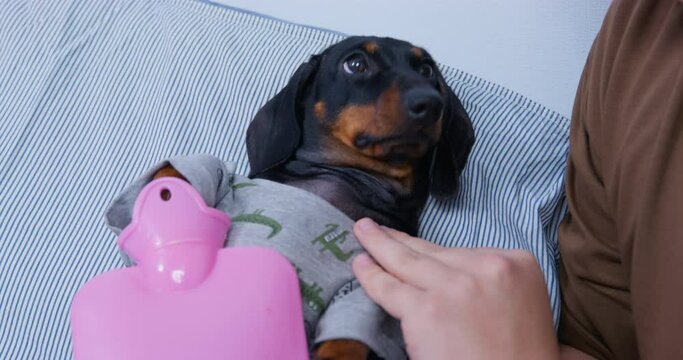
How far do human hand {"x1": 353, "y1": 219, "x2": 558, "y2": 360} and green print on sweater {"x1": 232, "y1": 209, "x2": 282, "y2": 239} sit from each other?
12cm

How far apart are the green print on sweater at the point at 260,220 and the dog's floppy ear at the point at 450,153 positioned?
36 cm

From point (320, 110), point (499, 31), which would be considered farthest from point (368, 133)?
point (499, 31)

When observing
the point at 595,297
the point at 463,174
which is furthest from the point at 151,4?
the point at 595,297

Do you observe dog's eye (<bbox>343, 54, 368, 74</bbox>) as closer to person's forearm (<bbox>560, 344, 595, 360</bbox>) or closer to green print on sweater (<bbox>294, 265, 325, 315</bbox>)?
green print on sweater (<bbox>294, 265, 325, 315</bbox>)

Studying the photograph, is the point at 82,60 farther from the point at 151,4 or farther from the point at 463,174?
the point at 463,174

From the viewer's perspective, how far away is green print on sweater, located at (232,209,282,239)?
2.88 ft

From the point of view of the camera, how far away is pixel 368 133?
3.36 ft

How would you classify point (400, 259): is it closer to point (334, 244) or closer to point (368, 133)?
point (334, 244)

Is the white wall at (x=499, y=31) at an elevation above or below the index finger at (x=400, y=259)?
above

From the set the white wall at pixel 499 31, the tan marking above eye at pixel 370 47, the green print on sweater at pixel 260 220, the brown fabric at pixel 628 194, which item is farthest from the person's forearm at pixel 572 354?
the white wall at pixel 499 31

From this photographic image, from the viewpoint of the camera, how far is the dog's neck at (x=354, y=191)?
3.41 feet

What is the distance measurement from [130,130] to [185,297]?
2.14ft

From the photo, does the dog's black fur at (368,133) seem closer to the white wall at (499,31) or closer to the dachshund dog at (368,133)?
the dachshund dog at (368,133)

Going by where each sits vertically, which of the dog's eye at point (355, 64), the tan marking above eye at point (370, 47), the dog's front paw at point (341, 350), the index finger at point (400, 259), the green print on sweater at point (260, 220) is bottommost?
the dog's front paw at point (341, 350)
